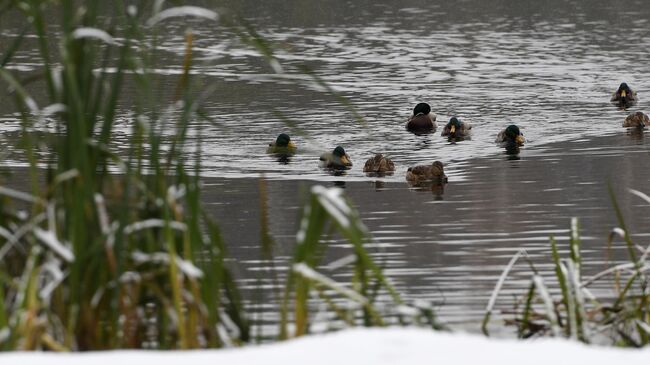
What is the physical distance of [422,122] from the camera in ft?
67.9

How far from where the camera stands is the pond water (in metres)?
11.7

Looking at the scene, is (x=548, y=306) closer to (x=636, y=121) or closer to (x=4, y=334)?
(x=4, y=334)

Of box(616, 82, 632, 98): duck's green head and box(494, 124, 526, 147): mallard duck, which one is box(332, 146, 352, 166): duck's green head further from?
box(616, 82, 632, 98): duck's green head

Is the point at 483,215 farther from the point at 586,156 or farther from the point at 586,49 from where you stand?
the point at 586,49

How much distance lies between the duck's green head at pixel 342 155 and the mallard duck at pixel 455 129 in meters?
2.13

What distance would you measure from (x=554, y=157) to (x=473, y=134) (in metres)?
2.46

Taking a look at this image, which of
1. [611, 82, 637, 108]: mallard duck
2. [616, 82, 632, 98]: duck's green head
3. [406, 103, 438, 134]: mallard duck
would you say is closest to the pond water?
[406, 103, 438, 134]: mallard duck

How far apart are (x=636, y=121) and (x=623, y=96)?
2224mm

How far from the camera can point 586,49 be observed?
3009 cm

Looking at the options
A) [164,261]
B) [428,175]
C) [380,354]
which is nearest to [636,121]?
[428,175]

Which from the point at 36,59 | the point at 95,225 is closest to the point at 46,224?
the point at 95,225

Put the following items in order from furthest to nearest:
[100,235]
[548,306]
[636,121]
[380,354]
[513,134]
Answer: [636,121] < [513,134] < [548,306] < [100,235] < [380,354]

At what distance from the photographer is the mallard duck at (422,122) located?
2070 centimetres

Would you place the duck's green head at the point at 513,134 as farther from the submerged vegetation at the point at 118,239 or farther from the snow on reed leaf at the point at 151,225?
the snow on reed leaf at the point at 151,225
